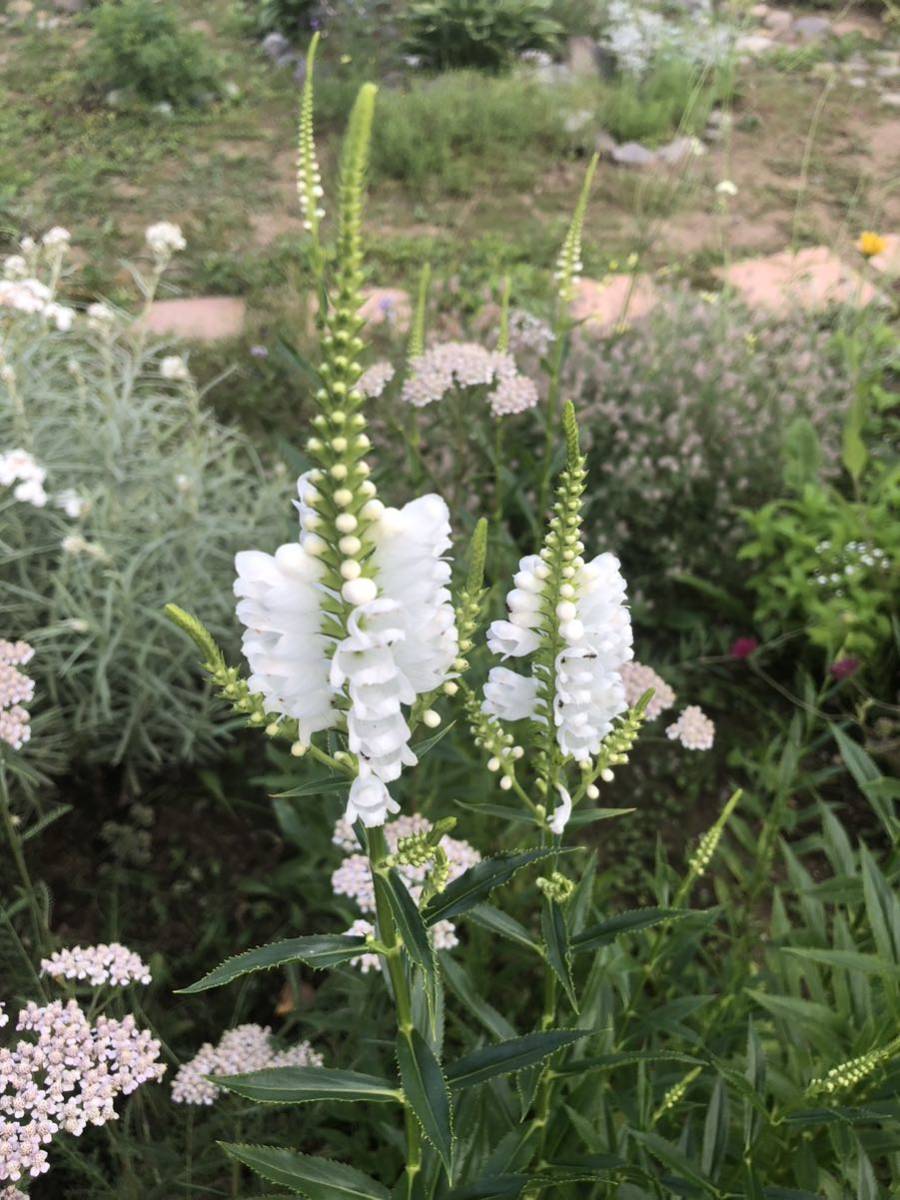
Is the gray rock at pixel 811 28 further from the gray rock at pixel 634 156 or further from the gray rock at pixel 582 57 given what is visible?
the gray rock at pixel 634 156

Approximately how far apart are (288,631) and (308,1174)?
2.69 ft

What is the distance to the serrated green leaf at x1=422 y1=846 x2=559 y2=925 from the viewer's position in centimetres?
121

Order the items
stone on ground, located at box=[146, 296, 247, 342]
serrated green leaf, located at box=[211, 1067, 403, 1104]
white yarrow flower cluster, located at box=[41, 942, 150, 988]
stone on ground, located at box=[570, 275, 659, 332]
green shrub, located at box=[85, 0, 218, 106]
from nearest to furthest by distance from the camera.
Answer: serrated green leaf, located at box=[211, 1067, 403, 1104]
white yarrow flower cluster, located at box=[41, 942, 150, 988]
stone on ground, located at box=[570, 275, 659, 332]
stone on ground, located at box=[146, 296, 247, 342]
green shrub, located at box=[85, 0, 218, 106]

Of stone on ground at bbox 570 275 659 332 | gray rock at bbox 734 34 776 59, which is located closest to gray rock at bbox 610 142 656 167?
stone on ground at bbox 570 275 659 332

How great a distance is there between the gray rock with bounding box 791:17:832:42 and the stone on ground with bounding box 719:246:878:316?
416 cm

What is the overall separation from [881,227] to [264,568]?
655 cm

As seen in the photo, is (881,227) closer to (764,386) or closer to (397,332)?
(764,386)

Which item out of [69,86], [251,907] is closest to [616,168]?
[69,86]

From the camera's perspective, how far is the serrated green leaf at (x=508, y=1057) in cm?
125

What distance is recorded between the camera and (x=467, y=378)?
265 cm

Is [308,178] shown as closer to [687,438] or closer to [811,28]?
[687,438]

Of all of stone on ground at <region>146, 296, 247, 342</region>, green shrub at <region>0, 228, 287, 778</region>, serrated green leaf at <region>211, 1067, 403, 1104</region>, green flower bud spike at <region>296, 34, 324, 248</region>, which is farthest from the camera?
stone on ground at <region>146, 296, 247, 342</region>

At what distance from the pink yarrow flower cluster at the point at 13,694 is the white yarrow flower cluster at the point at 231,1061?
655mm

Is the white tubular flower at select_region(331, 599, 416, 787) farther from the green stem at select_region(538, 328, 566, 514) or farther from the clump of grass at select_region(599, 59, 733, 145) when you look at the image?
the clump of grass at select_region(599, 59, 733, 145)
